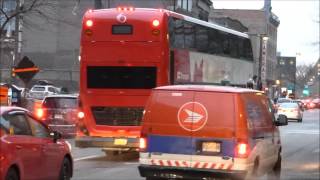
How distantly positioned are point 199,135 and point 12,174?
3.04 meters

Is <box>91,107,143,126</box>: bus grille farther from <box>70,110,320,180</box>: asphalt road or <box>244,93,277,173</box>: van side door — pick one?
<box>244,93,277,173</box>: van side door

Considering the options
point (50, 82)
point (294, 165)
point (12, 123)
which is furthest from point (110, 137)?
point (50, 82)

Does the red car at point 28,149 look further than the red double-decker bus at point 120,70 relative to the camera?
No

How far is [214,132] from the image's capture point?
426 inches

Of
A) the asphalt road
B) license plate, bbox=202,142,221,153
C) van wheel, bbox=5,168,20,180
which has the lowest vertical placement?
the asphalt road

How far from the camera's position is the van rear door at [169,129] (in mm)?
10914

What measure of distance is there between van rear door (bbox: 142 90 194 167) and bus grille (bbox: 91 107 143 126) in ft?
19.5

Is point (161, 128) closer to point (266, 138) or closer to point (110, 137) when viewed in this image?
point (266, 138)

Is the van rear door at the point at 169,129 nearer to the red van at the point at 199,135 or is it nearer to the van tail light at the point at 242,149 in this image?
the red van at the point at 199,135

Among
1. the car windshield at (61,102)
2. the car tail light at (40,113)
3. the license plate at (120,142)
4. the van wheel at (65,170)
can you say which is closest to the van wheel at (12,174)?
the van wheel at (65,170)

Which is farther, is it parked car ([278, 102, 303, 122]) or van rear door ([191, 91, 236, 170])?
parked car ([278, 102, 303, 122])

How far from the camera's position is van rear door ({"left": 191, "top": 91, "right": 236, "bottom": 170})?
10.8 meters

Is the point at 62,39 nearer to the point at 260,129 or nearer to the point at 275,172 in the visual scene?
the point at 275,172

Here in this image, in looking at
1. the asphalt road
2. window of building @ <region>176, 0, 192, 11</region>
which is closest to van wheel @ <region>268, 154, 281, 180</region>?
the asphalt road
